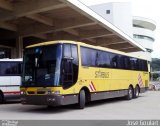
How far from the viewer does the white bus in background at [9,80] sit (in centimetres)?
1855

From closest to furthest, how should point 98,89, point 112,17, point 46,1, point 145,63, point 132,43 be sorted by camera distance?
1. point 98,89
2. point 46,1
3. point 145,63
4. point 132,43
5. point 112,17

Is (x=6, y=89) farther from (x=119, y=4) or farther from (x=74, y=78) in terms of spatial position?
(x=119, y=4)

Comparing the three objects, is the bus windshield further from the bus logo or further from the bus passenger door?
the bus logo

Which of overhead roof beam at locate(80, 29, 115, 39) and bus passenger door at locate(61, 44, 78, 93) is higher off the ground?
overhead roof beam at locate(80, 29, 115, 39)

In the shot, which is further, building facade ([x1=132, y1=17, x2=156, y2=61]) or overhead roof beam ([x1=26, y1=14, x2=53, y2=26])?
building facade ([x1=132, y1=17, x2=156, y2=61])

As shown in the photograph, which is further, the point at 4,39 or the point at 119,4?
the point at 119,4

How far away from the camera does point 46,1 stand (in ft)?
67.7

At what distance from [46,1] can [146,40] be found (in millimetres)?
77053

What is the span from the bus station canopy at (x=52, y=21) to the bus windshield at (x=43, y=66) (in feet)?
19.4

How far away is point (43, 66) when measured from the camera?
1412 cm

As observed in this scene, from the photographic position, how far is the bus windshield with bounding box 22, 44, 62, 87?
13.8 m

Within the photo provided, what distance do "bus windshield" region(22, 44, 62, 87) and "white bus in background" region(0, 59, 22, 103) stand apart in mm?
4098

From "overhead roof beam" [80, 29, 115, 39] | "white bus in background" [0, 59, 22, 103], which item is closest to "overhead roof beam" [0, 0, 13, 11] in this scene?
"white bus in background" [0, 59, 22, 103]

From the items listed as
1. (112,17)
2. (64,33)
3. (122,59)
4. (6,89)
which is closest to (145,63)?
(122,59)
